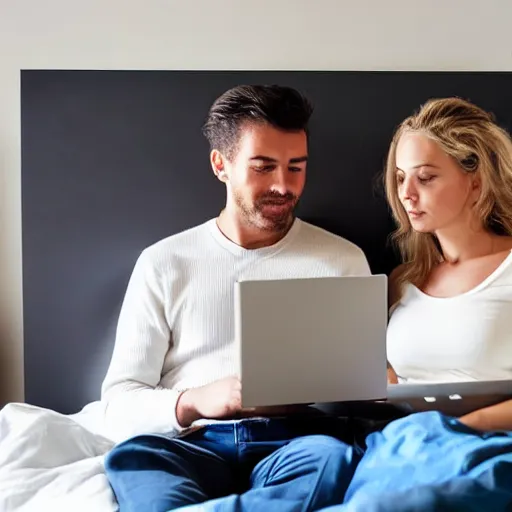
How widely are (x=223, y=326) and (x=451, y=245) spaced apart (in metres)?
0.55

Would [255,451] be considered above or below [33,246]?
below

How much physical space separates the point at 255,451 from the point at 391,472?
0.32 m

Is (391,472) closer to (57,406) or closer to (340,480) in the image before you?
(340,480)

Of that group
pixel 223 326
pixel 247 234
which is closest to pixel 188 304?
pixel 223 326

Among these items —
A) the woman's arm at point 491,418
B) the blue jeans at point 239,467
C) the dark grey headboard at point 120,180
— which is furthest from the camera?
the dark grey headboard at point 120,180

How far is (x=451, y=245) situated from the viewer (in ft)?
4.88

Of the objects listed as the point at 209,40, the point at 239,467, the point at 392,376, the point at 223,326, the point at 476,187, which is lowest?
the point at 239,467

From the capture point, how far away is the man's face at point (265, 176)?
144cm

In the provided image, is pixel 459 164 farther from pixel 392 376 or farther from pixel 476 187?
pixel 392 376

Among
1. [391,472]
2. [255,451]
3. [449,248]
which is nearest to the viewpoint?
[391,472]

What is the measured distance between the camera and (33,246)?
5.09ft

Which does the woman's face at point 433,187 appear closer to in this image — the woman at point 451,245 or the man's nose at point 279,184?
the woman at point 451,245

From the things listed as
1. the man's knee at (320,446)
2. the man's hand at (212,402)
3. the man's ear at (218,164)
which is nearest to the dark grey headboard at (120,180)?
the man's ear at (218,164)

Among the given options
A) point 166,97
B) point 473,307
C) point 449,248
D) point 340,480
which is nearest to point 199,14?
point 166,97
